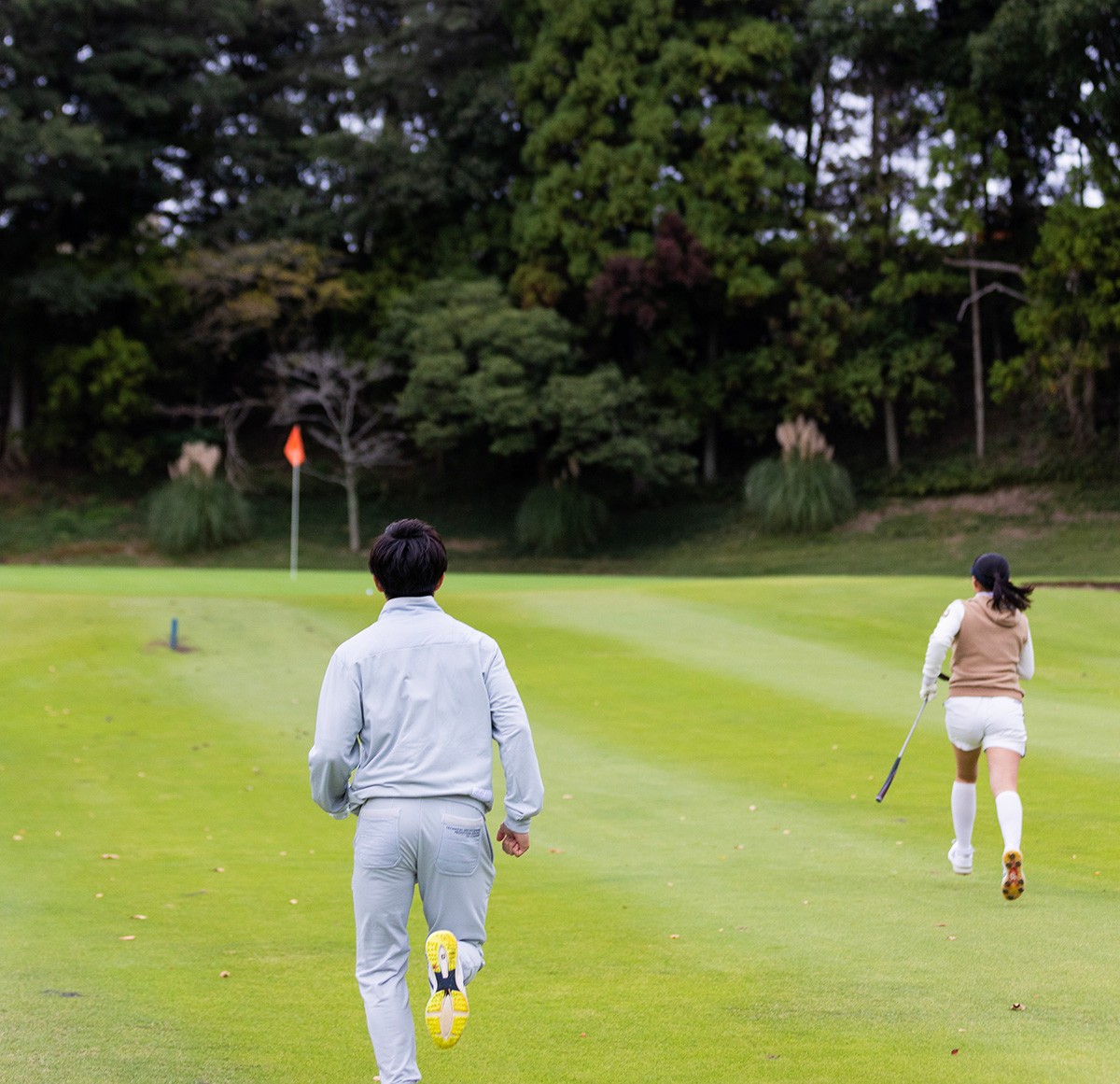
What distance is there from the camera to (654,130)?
114 ft

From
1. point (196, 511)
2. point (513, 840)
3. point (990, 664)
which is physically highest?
point (196, 511)

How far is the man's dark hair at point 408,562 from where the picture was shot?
4191mm

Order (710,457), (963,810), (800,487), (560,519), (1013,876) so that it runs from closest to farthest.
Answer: (1013,876), (963,810), (800,487), (560,519), (710,457)

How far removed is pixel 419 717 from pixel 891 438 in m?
33.0

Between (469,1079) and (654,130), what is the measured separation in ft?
107

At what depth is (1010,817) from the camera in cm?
662

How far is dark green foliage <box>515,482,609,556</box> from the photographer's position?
1348 inches

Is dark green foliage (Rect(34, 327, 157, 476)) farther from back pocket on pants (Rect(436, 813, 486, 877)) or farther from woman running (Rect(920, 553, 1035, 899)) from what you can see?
back pocket on pants (Rect(436, 813, 486, 877))

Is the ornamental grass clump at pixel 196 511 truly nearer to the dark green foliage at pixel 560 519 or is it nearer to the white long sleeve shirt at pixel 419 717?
the dark green foliage at pixel 560 519

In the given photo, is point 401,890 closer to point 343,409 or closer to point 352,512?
point 352,512

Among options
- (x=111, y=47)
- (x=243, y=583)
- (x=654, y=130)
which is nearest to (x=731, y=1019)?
(x=243, y=583)

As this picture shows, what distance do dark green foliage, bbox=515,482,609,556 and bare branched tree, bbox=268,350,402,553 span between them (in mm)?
3865

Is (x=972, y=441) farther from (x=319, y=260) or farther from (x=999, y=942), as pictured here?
(x=999, y=942)

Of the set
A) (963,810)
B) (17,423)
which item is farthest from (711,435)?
(963,810)
